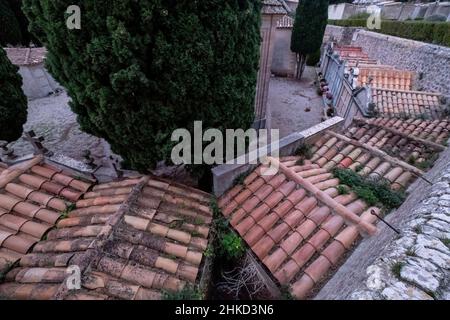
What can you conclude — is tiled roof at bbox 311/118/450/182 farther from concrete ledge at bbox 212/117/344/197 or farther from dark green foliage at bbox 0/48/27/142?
dark green foliage at bbox 0/48/27/142

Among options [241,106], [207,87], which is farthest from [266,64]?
[207,87]

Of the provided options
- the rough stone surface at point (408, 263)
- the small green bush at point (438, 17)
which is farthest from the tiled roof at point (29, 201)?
the small green bush at point (438, 17)

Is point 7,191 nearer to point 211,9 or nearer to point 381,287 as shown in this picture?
point 211,9

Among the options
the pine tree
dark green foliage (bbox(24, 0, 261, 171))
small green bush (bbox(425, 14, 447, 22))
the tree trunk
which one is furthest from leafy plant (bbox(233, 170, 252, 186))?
the tree trunk

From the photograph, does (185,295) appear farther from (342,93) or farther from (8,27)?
(8,27)

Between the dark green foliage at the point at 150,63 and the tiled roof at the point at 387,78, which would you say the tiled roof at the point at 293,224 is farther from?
the tiled roof at the point at 387,78
